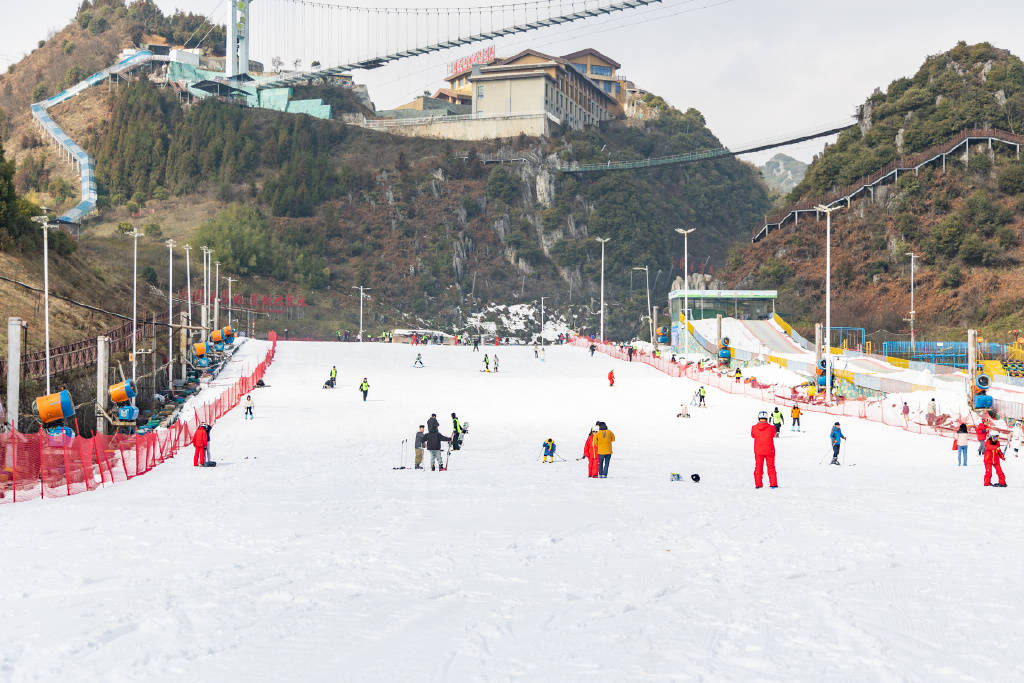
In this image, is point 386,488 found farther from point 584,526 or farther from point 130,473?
point 130,473

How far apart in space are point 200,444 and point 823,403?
27889 millimetres

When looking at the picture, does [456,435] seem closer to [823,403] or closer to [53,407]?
[53,407]

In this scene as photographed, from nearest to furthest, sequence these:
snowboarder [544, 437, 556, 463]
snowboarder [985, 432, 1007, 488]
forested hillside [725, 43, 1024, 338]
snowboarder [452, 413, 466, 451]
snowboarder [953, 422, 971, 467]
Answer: snowboarder [985, 432, 1007, 488]
snowboarder [544, 437, 556, 463]
snowboarder [953, 422, 971, 467]
snowboarder [452, 413, 466, 451]
forested hillside [725, 43, 1024, 338]

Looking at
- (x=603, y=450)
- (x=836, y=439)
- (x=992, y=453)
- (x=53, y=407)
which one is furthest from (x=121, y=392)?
(x=992, y=453)

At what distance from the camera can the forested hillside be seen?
93263 mm

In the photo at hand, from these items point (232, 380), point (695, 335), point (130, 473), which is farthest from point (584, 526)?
point (695, 335)

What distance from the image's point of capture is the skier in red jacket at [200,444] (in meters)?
23.7

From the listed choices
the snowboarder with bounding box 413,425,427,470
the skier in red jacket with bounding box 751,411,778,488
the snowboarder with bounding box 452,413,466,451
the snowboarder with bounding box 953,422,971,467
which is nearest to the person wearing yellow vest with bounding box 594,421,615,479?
the skier in red jacket with bounding box 751,411,778,488

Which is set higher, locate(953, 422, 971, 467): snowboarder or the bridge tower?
the bridge tower

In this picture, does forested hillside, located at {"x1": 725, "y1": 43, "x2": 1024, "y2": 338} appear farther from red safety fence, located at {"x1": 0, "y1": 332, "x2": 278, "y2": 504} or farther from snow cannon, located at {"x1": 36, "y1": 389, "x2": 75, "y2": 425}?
red safety fence, located at {"x1": 0, "y1": 332, "x2": 278, "y2": 504}

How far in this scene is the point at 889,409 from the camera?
124 ft

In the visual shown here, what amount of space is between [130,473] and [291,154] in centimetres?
14778

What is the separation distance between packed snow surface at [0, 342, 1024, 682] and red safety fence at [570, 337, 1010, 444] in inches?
366

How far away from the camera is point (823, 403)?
41.3 meters
